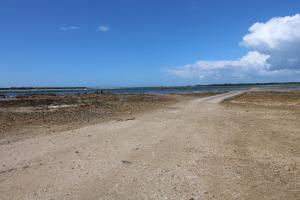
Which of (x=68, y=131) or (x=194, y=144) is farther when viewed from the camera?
(x=68, y=131)

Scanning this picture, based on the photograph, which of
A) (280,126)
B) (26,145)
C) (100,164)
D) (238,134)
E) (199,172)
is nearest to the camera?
(199,172)

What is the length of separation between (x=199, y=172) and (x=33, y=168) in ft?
13.5

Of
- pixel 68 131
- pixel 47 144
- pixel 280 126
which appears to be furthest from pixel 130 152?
pixel 280 126

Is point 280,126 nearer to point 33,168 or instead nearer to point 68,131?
point 68,131

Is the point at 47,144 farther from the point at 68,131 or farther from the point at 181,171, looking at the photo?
the point at 181,171

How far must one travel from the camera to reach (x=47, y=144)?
464 inches

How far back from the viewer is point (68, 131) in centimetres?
1498

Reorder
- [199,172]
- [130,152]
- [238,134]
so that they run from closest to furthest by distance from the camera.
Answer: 1. [199,172]
2. [130,152]
3. [238,134]

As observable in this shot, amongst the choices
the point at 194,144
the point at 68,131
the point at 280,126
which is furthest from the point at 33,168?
the point at 280,126

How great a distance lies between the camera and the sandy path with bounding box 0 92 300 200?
6.86 meters

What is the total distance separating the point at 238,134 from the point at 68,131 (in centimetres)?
722

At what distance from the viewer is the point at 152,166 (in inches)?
343

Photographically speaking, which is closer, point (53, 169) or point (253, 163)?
point (53, 169)

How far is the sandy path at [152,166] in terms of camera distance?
6859 millimetres
